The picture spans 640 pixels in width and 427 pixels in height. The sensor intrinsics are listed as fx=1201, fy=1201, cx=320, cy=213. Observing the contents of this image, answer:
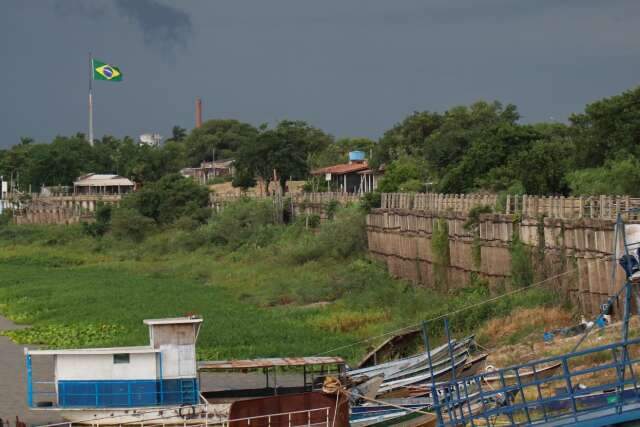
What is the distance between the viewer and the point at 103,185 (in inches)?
5787

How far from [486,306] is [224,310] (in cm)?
1738

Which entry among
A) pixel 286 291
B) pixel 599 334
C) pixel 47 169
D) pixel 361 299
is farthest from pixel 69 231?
pixel 599 334

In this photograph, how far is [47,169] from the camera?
15675 cm

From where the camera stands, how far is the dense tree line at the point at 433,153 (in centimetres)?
6244

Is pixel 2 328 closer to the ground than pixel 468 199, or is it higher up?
closer to the ground

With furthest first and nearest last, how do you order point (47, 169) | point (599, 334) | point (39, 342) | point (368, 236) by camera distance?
point (47, 169) < point (368, 236) < point (39, 342) < point (599, 334)

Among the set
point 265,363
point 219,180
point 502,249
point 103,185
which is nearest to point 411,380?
point 265,363

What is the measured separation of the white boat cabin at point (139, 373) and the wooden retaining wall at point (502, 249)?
408 inches

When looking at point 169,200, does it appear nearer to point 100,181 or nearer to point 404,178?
point 404,178

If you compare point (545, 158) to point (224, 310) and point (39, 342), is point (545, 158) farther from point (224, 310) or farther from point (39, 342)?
point (39, 342)

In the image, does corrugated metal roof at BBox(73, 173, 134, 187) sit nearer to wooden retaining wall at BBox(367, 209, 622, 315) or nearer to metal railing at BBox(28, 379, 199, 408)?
wooden retaining wall at BBox(367, 209, 622, 315)

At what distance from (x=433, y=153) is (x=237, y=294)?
3967 centimetres

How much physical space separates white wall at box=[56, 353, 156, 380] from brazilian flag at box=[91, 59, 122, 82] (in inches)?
5056

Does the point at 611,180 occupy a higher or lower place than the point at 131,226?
higher
